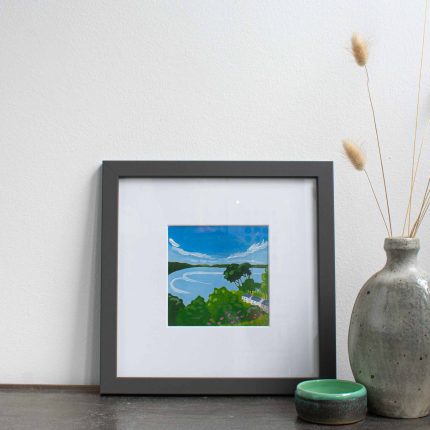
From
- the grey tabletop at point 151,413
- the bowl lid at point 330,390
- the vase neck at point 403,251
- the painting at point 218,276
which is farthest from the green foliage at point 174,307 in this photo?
the vase neck at point 403,251

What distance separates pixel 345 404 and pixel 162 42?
613 millimetres

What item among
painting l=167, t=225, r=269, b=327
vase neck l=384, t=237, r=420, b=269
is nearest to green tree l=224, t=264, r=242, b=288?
painting l=167, t=225, r=269, b=327

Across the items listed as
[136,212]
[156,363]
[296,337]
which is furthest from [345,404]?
[136,212]

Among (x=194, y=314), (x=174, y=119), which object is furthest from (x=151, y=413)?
(x=174, y=119)

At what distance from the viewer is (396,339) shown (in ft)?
2.33

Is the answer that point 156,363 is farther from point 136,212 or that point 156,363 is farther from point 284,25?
point 284,25

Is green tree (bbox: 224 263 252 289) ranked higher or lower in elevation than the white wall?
lower

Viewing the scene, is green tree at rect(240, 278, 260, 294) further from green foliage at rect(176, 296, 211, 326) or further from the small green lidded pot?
the small green lidded pot

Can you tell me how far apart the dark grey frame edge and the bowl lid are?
7 cm

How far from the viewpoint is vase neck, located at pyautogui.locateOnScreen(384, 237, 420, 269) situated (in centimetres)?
75

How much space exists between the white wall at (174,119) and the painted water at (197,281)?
13 centimetres

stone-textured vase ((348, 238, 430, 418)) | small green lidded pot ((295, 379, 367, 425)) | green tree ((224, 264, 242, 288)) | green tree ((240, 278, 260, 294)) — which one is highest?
green tree ((224, 264, 242, 288))

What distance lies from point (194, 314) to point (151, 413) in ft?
0.53

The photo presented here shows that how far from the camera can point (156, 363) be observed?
85 cm
